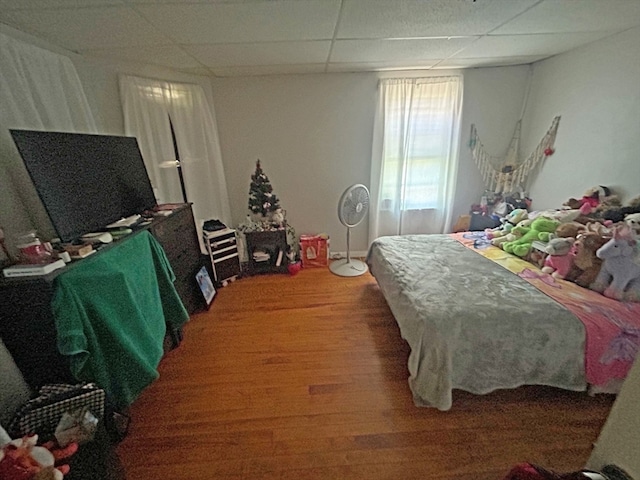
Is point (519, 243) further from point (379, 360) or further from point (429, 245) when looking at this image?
point (379, 360)

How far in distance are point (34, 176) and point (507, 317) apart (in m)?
2.50

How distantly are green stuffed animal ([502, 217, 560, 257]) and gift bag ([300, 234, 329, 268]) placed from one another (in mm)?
1836

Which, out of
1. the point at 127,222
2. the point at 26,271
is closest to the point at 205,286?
the point at 127,222

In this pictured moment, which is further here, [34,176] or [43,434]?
[34,176]

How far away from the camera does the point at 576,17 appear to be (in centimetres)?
179

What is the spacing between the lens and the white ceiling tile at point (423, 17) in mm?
1535

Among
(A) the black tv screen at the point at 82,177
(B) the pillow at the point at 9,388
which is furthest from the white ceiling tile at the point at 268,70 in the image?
(B) the pillow at the point at 9,388

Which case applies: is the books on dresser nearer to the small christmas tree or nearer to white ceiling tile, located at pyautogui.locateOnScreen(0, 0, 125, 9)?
white ceiling tile, located at pyautogui.locateOnScreen(0, 0, 125, 9)

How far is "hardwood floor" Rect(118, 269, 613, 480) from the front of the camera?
4.10 feet

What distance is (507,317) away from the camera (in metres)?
1.44

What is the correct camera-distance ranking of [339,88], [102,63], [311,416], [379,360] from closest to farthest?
[311,416] < [379,360] < [102,63] < [339,88]

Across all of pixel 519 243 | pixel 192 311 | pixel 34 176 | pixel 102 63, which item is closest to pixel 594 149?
pixel 519 243

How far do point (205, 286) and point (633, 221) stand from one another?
3253 millimetres

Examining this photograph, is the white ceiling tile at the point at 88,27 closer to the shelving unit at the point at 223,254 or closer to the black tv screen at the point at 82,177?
the black tv screen at the point at 82,177
